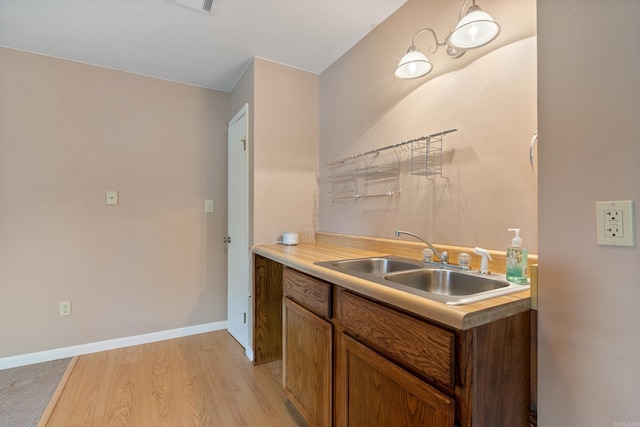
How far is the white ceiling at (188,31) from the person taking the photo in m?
1.75

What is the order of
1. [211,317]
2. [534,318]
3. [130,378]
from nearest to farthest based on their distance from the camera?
[534,318], [130,378], [211,317]

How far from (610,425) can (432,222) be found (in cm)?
96

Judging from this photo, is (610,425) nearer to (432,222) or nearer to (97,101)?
(432,222)

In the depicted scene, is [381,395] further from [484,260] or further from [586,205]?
[586,205]

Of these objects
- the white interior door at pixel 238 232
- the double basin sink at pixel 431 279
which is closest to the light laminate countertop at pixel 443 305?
the double basin sink at pixel 431 279

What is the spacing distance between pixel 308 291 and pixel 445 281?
0.63 meters

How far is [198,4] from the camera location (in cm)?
171

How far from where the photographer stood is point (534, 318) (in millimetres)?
905

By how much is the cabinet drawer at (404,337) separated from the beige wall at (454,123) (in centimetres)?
63

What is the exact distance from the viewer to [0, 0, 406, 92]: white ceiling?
5.74 ft

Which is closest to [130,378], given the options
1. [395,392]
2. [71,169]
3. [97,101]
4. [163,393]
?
[163,393]

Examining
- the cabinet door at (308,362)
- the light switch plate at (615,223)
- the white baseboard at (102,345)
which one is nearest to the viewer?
the light switch plate at (615,223)

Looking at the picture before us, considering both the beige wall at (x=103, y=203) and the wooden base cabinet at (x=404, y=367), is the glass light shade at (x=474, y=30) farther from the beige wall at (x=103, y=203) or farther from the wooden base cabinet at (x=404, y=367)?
the beige wall at (x=103, y=203)

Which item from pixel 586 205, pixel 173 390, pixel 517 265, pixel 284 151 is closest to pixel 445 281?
pixel 517 265
